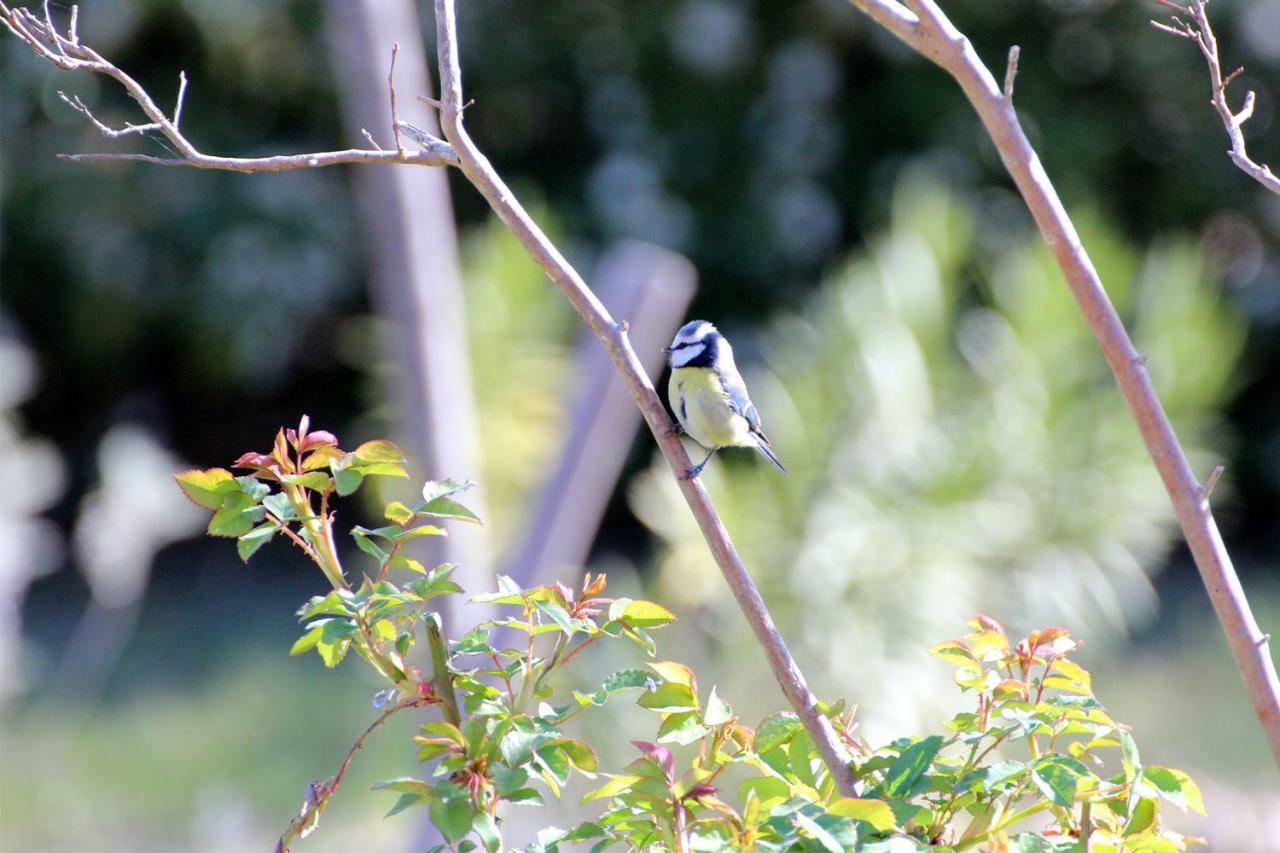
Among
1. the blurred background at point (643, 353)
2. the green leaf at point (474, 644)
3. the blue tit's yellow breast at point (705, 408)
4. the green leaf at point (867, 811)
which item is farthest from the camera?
the blurred background at point (643, 353)

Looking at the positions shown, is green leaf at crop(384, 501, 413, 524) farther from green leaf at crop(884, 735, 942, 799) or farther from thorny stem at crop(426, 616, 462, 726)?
green leaf at crop(884, 735, 942, 799)

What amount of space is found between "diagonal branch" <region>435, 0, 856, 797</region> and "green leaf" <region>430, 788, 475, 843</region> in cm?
26

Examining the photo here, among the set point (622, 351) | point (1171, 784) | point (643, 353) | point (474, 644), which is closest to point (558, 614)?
point (474, 644)

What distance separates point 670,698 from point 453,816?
171mm

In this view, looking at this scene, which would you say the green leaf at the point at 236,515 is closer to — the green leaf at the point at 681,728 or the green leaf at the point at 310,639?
the green leaf at the point at 310,639

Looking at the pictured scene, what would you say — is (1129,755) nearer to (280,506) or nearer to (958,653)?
(958,653)

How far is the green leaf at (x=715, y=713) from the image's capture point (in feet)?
3.15

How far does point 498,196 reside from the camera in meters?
1.11

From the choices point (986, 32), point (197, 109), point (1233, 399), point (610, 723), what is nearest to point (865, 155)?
point (986, 32)

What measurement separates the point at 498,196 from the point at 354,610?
37 centimetres

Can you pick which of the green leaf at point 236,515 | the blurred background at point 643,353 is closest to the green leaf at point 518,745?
the green leaf at point 236,515

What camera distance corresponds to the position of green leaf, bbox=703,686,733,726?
96 cm

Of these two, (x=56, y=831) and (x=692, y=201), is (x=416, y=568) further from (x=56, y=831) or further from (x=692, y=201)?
(x=692, y=201)

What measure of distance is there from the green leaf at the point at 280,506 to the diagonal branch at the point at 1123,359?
55cm
